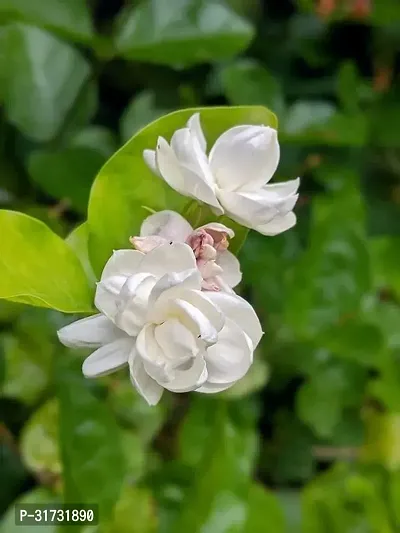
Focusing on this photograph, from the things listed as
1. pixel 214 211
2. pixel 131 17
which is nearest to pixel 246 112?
pixel 214 211

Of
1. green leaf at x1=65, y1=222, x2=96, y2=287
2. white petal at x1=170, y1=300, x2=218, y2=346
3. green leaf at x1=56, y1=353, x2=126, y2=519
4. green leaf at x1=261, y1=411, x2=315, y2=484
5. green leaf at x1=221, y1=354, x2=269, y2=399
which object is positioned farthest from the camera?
green leaf at x1=261, y1=411, x2=315, y2=484

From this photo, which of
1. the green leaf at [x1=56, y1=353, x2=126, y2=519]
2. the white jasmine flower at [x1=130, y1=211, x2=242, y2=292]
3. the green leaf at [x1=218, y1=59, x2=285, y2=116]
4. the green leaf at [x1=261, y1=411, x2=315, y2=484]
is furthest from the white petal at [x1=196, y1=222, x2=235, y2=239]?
the green leaf at [x1=261, y1=411, x2=315, y2=484]

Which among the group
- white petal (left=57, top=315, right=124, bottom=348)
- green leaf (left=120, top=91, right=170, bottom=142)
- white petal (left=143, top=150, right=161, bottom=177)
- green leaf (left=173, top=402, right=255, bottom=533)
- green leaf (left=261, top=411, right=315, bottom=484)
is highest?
white petal (left=143, top=150, right=161, bottom=177)

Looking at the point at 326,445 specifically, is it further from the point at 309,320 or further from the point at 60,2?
the point at 60,2

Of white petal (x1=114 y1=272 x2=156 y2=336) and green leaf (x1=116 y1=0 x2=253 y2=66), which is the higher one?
white petal (x1=114 y1=272 x2=156 y2=336)

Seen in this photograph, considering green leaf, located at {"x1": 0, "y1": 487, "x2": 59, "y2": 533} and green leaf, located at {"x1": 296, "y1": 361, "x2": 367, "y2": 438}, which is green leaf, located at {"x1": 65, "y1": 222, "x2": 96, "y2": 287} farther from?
green leaf, located at {"x1": 296, "y1": 361, "x2": 367, "y2": 438}

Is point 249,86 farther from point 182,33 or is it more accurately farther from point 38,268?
point 38,268

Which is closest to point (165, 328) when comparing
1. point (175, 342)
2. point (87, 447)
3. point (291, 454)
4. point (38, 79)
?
point (175, 342)
